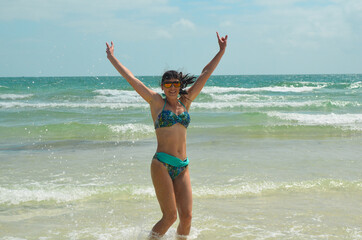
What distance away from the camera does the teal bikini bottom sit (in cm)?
418

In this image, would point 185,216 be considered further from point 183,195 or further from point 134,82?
point 134,82

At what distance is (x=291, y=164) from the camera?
8641 millimetres

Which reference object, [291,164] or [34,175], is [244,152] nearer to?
[291,164]

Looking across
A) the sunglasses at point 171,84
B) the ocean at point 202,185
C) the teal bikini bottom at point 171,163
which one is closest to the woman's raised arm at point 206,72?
the sunglasses at point 171,84

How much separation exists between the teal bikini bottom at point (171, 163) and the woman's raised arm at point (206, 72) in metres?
0.76

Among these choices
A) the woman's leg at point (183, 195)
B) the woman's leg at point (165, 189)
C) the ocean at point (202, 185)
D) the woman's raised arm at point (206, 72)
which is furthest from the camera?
the ocean at point (202, 185)

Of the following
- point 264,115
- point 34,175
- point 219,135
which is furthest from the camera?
point 264,115

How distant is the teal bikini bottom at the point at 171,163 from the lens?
4.18 meters

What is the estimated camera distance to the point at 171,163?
419 centimetres

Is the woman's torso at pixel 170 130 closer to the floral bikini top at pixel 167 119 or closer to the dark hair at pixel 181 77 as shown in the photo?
the floral bikini top at pixel 167 119

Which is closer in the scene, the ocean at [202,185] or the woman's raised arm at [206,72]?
the woman's raised arm at [206,72]

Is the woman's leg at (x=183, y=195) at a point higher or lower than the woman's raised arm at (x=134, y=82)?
lower

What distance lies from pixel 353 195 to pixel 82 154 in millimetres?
6490

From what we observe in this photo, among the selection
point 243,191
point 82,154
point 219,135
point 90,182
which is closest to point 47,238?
point 90,182
